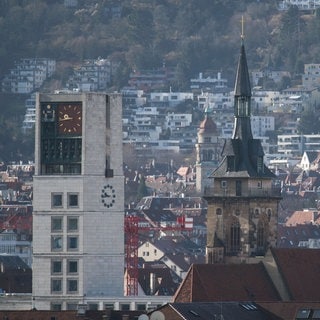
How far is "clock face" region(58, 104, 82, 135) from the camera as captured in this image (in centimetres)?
9888

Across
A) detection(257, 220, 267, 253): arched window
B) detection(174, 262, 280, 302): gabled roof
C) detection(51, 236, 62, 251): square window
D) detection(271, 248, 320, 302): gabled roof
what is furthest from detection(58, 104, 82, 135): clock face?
detection(257, 220, 267, 253): arched window

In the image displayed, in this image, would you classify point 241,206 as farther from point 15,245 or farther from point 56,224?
point 15,245

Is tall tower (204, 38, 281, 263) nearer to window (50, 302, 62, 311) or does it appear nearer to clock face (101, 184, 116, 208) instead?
clock face (101, 184, 116, 208)

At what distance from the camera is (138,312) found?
8894 centimetres

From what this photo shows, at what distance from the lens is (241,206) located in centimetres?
11656

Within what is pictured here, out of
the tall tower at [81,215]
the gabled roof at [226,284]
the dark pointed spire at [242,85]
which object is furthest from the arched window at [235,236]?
the tall tower at [81,215]

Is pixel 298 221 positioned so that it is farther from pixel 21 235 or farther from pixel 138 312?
pixel 138 312

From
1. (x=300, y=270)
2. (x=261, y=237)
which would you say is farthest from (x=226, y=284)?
(x=261, y=237)

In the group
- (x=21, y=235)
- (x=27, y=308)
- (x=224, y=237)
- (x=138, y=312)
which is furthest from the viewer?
(x=21, y=235)

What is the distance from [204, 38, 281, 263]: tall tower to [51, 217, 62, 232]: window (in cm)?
1690

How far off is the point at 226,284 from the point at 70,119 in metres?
7.14

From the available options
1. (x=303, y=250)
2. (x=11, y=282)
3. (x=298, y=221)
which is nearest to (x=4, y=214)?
(x=298, y=221)

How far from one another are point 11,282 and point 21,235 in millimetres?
37961

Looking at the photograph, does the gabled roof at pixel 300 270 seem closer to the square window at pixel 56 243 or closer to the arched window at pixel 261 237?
the arched window at pixel 261 237
